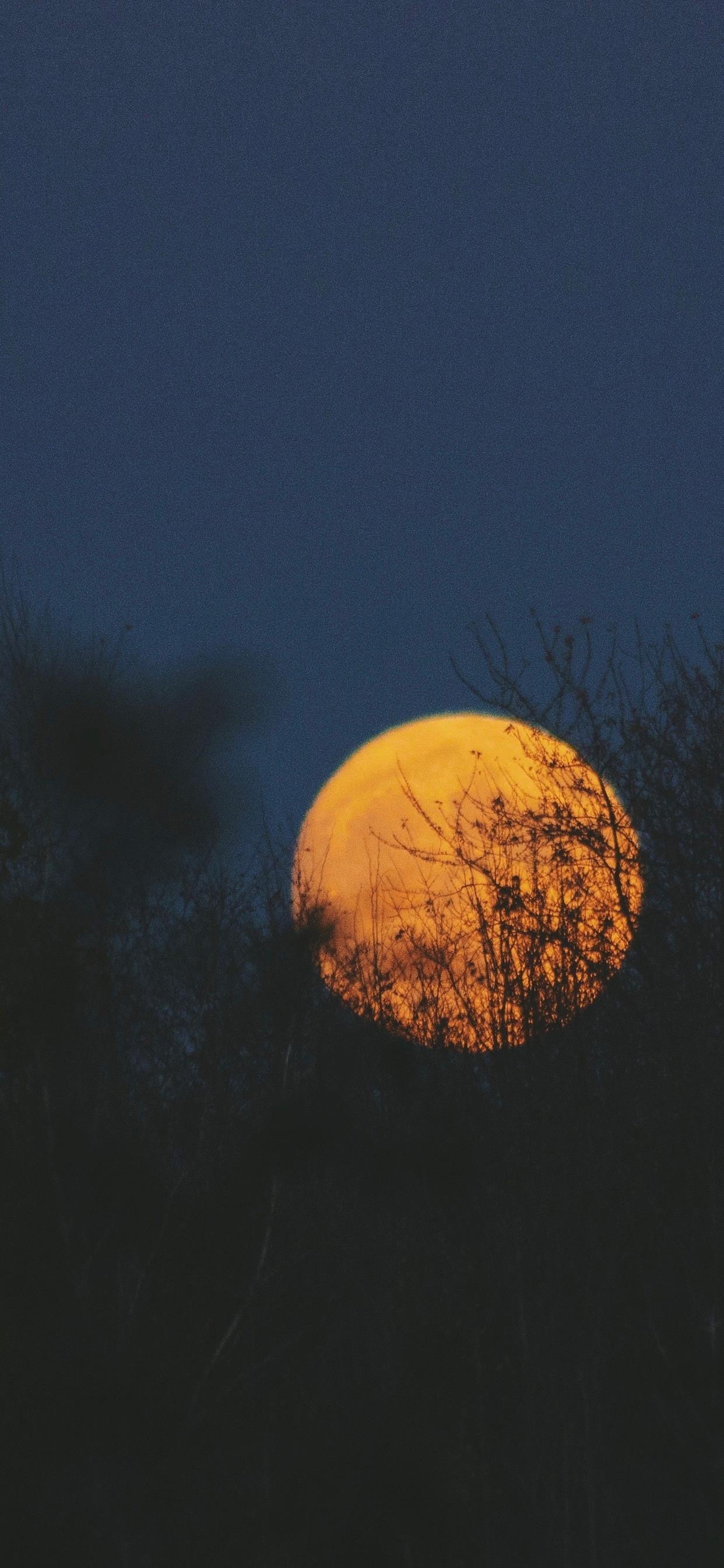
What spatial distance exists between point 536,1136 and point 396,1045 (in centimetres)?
149

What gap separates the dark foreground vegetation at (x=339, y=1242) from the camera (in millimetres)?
7820

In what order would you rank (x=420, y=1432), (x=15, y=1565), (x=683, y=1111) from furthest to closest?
(x=683, y=1111) → (x=420, y=1432) → (x=15, y=1565)

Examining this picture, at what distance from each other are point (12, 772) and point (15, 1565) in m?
6.17

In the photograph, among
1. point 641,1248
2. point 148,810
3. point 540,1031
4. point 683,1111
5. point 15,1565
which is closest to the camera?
point 15,1565

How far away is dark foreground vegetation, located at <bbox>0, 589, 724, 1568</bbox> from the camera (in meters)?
7.82

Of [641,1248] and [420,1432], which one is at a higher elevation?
[641,1248]

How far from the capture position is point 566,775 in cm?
1514

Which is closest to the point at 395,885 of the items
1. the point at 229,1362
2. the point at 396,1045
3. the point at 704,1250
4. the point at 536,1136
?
the point at 396,1045

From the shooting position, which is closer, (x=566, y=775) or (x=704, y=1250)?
(x=704, y=1250)

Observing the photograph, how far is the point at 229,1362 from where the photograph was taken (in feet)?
28.7

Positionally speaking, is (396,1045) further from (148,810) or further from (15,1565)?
(15,1565)

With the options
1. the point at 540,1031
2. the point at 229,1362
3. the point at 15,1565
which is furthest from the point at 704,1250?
the point at 15,1565

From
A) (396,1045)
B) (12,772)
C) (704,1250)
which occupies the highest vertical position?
(12,772)

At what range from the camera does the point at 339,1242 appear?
36.8ft
